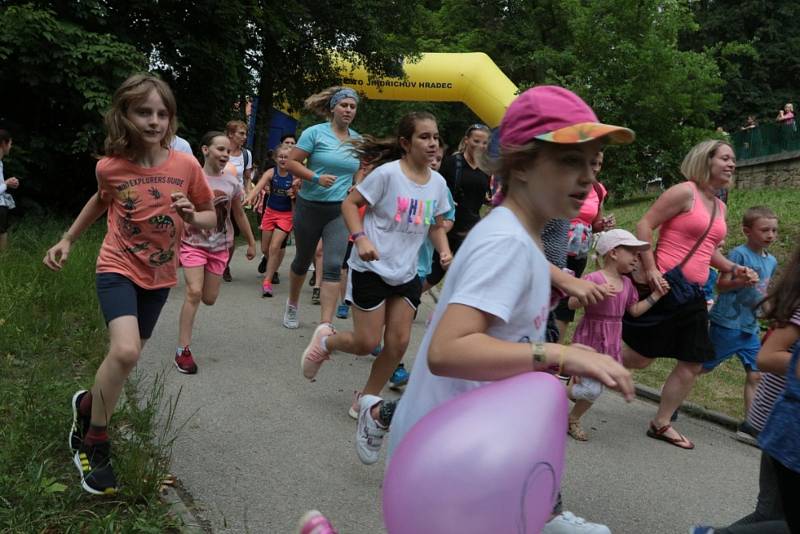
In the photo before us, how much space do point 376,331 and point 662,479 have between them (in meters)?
1.89

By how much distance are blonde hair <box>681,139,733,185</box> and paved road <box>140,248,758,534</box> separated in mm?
1777

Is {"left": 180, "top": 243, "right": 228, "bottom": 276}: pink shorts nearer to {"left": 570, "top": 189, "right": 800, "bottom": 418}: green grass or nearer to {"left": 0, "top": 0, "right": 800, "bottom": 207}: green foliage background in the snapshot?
{"left": 570, "top": 189, "right": 800, "bottom": 418}: green grass

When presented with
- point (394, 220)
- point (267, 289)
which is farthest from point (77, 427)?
point (267, 289)

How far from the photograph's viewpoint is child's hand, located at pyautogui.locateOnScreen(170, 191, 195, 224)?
3.62 m

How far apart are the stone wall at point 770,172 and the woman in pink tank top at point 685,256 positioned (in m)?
16.9

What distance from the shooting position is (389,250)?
190 inches

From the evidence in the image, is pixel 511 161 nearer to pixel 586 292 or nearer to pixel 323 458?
pixel 586 292

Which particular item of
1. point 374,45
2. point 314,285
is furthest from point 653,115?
point 314,285

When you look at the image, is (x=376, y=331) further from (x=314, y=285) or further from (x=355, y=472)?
(x=314, y=285)

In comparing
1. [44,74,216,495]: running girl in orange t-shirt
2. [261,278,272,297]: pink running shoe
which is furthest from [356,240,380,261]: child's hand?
[261,278,272,297]: pink running shoe

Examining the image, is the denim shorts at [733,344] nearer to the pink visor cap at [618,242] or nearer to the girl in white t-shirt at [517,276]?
the pink visor cap at [618,242]

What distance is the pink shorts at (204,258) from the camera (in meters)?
5.99

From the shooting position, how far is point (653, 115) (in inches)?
834

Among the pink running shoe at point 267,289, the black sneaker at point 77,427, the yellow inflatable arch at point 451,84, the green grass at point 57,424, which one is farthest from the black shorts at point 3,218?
the yellow inflatable arch at point 451,84
